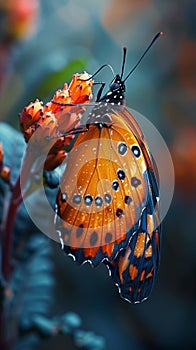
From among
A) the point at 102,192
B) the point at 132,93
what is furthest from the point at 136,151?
the point at 132,93

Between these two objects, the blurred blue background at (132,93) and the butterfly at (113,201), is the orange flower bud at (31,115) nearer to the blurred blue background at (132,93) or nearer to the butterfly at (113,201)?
the butterfly at (113,201)

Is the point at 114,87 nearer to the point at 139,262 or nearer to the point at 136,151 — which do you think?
the point at 136,151

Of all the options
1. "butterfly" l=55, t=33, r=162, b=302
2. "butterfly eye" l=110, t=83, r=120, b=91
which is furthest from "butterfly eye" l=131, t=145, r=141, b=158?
"butterfly eye" l=110, t=83, r=120, b=91

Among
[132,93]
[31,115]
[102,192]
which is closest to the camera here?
[31,115]

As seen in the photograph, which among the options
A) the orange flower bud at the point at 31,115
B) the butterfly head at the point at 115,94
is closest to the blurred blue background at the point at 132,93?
the butterfly head at the point at 115,94

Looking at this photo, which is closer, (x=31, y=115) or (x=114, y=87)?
(x=31, y=115)

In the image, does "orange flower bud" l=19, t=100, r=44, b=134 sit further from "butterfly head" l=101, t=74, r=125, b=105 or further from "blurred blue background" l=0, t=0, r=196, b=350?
"blurred blue background" l=0, t=0, r=196, b=350

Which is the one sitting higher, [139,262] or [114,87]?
[114,87]
